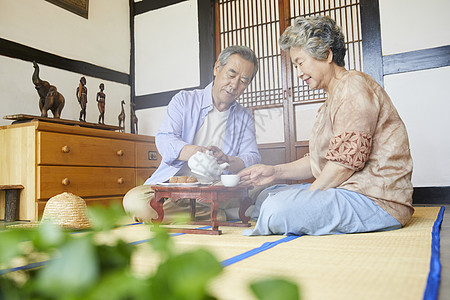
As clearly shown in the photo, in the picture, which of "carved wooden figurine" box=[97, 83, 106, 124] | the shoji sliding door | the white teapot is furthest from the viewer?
"carved wooden figurine" box=[97, 83, 106, 124]

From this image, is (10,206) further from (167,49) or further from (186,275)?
(186,275)

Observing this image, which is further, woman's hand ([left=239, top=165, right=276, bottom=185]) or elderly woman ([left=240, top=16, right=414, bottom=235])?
woman's hand ([left=239, top=165, right=276, bottom=185])

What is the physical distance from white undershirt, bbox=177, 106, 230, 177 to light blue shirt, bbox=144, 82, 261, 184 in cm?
3

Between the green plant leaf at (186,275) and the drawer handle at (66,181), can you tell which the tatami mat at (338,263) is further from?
the drawer handle at (66,181)

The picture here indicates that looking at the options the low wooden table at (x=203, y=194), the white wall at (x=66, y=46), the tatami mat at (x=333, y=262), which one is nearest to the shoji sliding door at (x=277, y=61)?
the white wall at (x=66, y=46)

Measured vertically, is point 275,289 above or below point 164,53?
below

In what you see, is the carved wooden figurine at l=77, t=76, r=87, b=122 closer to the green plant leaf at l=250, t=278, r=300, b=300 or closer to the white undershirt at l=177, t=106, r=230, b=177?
the white undershirt at l=177, t=106, r=230, b=177

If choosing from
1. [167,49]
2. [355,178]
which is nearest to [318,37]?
[355,178]

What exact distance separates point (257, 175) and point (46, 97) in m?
2.33

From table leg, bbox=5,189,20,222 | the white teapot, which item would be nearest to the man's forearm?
the white teapot

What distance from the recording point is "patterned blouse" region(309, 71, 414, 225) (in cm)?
173

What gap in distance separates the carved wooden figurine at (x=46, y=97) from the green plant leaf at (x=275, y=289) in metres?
3.68

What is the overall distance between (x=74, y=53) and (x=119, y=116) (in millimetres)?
853

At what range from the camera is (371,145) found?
5.87ft
